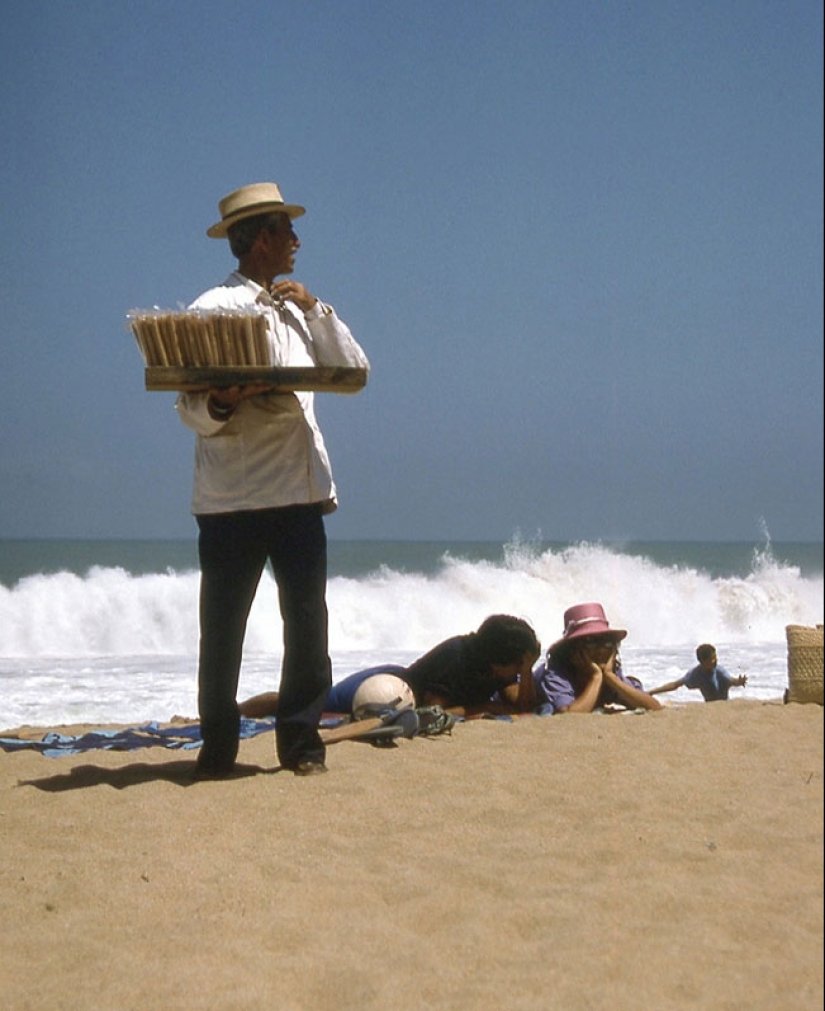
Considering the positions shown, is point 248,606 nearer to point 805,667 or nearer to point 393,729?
point 393,729

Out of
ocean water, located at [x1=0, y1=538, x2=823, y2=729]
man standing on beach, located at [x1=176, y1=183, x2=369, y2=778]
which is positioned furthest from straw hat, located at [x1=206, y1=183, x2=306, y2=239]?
ocean water, located at [x1=0, y1=538, x2=823, y2=729]

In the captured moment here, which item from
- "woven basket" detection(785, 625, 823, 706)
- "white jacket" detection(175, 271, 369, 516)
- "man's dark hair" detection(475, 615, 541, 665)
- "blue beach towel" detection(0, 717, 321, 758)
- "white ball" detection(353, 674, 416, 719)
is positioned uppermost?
"white jacket" detection(175, 271, 369, 516)

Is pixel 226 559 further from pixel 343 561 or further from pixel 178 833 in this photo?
pixel 343 561

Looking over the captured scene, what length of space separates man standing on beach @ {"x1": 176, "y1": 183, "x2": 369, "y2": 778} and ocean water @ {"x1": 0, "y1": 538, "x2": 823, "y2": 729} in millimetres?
652

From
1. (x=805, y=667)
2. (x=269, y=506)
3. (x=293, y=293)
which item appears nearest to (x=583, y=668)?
(x=269, y=506)

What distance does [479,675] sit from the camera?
16.7 ft

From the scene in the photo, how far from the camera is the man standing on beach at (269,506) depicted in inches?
137

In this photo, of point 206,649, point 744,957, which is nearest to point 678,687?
point 206,649

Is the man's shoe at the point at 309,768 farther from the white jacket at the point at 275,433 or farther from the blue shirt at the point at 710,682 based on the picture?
the blue shirt at the point at 710,682

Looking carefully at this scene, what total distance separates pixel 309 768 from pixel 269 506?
2.71ft

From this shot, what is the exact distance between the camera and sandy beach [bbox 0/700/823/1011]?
4.93 ft

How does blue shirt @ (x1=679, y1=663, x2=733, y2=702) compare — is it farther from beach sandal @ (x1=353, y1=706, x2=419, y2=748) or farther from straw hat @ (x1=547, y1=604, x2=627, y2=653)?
beach sandal @ (x1=353, y1=706, x2=419, y2=748)

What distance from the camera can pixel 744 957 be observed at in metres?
1.37

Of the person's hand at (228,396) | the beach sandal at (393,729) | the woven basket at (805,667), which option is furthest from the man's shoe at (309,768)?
the woven basket at (805,667)
